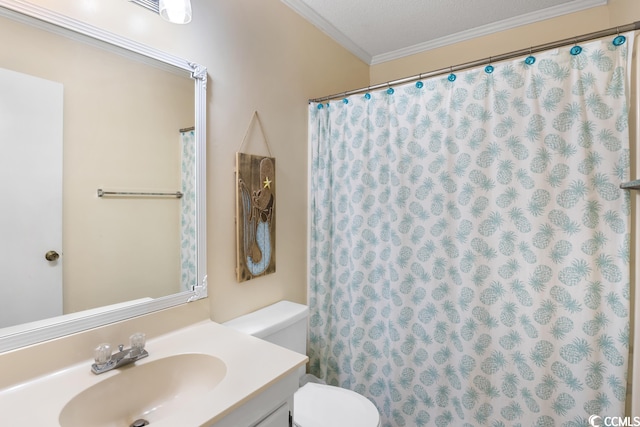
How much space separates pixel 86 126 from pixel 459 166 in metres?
1.53

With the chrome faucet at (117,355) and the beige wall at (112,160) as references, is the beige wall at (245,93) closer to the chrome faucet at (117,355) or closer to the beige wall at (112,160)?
the beige wall at (112,160)

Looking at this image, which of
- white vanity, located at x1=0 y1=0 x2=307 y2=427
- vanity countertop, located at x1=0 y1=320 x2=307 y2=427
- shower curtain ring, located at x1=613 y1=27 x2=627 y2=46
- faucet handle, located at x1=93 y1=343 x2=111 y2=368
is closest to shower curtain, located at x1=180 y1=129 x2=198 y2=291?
white vanity, located at x1=0 y1=0 x2=307 y2=427

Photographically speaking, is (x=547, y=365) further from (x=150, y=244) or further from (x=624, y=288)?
(x=150, y=244)

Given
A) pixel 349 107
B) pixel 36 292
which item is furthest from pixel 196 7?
pixel 36 292

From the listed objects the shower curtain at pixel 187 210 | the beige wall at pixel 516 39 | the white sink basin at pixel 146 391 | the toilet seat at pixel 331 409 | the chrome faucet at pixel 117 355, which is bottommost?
the toilet seat at pixel 331 409

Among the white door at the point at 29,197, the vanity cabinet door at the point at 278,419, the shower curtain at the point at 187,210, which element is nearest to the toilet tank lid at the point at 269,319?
the shower curtain at the point at 187,210

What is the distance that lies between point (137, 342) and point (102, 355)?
0.10m

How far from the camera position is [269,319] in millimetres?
1505

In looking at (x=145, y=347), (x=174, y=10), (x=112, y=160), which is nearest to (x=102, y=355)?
(x=145, y=347)

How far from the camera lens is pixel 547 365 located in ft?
4.30

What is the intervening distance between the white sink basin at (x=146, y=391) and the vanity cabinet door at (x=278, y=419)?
7.6 inches

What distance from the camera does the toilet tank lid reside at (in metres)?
1.39

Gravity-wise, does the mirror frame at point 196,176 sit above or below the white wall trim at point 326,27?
below

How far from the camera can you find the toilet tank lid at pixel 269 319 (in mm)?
1394
